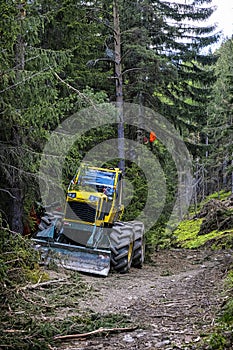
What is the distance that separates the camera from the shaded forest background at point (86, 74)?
9984mm

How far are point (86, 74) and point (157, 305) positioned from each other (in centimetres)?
1172

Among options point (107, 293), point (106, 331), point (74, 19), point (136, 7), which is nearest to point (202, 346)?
point (106, 331)

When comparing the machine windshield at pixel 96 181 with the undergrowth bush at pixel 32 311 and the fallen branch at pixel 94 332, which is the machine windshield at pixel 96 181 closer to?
the undergrowth bush at pixel 32 311

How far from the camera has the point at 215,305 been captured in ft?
21.8

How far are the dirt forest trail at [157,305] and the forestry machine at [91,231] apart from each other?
491 mm

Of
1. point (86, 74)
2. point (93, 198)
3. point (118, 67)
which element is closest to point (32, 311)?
point (93, 198)

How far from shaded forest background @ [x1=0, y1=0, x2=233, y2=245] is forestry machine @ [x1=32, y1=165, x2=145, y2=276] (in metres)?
0.85

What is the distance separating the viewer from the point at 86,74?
17188 mm

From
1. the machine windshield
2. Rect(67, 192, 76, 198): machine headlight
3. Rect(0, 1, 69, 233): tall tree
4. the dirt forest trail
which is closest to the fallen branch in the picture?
the dirt forest trail

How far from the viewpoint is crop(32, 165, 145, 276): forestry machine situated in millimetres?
10523

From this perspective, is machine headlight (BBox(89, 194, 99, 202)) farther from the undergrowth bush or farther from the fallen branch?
the fallen branch

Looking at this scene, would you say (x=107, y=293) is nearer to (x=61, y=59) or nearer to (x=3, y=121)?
(x=3, y=121)

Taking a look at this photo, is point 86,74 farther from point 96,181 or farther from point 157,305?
point 157,305

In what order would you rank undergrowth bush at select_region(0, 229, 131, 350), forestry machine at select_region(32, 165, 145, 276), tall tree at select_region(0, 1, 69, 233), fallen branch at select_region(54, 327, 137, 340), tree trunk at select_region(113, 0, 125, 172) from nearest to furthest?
undergrowth bush at select_region(0, 229, 131, 350) → fallen branch at select_region(54, 327, 137, 340) → tall tree at select_region(0, 1, 69, 233) → forestry machine at select_region(32, 165, 145, 276) → tree trunk at select_region(113, 0, 125, 172)
